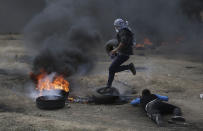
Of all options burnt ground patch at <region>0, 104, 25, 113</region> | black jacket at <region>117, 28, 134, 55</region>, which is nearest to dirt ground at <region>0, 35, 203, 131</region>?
burnt ground patch at <region>0, 104, 25, 113</region>

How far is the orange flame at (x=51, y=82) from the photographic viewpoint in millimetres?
9180

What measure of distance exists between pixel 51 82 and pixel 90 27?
690cm

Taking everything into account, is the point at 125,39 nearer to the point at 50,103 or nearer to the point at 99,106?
the point at 99,106

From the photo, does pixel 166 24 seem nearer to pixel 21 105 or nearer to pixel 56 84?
pixel 56 84

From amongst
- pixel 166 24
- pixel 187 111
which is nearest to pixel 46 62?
pixel 187 111

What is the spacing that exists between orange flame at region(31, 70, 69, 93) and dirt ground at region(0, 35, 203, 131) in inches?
15.1

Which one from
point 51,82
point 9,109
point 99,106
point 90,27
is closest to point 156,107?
point 99,106

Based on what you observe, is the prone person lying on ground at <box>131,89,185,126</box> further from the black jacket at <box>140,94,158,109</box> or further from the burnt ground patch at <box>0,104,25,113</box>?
the burnt ground patch at <box>0,104,25,113</box>

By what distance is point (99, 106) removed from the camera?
786 centimetres

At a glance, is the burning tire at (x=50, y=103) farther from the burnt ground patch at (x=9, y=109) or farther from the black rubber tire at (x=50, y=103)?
the burnt ground patch at (x=9, y=109)

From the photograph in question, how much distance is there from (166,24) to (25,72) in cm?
1886

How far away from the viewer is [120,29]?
8289 mm

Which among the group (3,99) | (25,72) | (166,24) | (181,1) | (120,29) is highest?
(181,1)

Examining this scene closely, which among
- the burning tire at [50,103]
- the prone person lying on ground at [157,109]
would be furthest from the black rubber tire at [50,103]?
the prone person lying on ground at [157,109]
